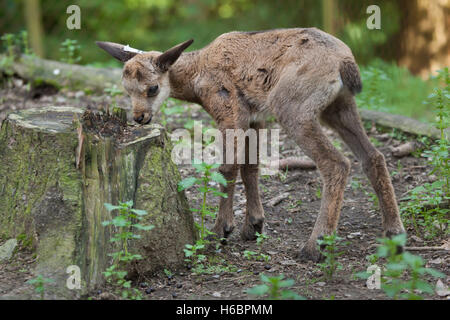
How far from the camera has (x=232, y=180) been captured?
569 cm

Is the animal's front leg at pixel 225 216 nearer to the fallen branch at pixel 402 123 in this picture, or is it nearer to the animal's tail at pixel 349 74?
the animal's tail at pixel 349 74

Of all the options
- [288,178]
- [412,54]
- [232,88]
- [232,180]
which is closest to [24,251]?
[232,180]

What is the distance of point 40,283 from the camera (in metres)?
4.12

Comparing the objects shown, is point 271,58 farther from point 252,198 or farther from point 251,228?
point 251,228

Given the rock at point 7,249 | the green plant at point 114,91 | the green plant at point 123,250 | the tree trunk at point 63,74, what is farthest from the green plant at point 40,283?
the tree trunk at point 63,74

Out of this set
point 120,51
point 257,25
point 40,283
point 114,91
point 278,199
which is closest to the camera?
point 40,283

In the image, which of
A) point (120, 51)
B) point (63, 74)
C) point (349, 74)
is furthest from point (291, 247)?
point (63, 74)

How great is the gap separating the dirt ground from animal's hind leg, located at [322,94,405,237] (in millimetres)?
291

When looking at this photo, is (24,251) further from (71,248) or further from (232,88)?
(232,88)

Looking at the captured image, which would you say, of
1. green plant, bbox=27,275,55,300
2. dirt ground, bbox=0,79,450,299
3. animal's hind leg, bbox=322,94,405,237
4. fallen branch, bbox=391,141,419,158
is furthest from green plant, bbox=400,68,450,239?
green plant, bbox=27,275,55,300

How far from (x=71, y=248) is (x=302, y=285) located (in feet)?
6.09

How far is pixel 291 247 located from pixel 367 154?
1.18 metres

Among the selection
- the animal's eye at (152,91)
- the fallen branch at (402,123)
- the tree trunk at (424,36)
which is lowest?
the fallen branch at (402,123)

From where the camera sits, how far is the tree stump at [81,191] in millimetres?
4488
